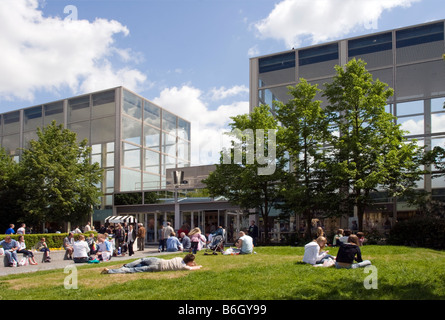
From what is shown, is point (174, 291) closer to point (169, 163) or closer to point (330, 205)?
point (330, 205)

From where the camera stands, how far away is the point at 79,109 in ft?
150

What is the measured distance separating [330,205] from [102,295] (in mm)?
16382

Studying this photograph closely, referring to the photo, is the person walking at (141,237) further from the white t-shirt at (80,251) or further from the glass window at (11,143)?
the glass window at (11,143)

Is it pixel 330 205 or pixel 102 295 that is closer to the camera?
pixel 102 295


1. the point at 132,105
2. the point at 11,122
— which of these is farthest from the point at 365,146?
the point at 11,122

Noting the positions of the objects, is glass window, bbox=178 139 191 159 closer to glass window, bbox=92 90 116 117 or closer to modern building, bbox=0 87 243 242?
modern building, bbox=0 87 243 242

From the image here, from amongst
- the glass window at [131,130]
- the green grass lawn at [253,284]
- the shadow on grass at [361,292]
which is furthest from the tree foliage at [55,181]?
the shadow on grass at [361,292]

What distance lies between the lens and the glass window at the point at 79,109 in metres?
45.3

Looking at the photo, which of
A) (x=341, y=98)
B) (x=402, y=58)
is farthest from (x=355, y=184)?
(x=402, y=58)

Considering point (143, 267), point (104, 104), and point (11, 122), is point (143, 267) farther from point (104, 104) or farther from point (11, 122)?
point (11, 122)

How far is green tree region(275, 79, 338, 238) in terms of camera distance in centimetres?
2403
